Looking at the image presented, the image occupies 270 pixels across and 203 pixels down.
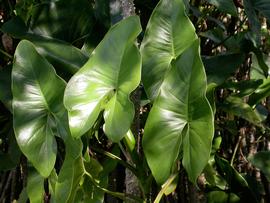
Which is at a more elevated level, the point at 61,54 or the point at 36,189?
the point at 61,54

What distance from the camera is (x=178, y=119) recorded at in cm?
71

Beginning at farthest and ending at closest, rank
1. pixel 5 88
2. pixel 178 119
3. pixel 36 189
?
pixel 5 88, pixel 36 189, pixel 178 119

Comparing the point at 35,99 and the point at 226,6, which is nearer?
the point at 35,99

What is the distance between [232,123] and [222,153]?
22 centimetres

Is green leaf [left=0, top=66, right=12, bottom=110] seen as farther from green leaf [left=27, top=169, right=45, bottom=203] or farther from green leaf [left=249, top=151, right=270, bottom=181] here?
green leaf [left=249, top=151, right=270, bottom=181]

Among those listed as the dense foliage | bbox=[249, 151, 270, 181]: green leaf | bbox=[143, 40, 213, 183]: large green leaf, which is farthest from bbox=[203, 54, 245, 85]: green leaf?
bbox=[143, 40, 213, 183]: large green leaf

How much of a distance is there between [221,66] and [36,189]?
0.45 m

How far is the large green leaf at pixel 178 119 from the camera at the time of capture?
27.1 inches

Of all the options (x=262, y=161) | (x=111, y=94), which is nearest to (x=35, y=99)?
(x=111, y=94)

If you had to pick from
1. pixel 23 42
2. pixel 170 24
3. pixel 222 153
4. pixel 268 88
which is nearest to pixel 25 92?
pixel 23 42

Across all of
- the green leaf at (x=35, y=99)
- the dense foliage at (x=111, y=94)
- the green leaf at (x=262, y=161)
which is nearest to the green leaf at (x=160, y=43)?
the dense foliage at (x=111, y=94)

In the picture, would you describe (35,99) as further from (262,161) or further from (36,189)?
(262,161)

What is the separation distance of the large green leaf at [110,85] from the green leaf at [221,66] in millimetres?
→ 350

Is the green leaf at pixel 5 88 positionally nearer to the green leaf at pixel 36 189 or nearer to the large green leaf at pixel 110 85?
the green leaf at pixel 36 189
